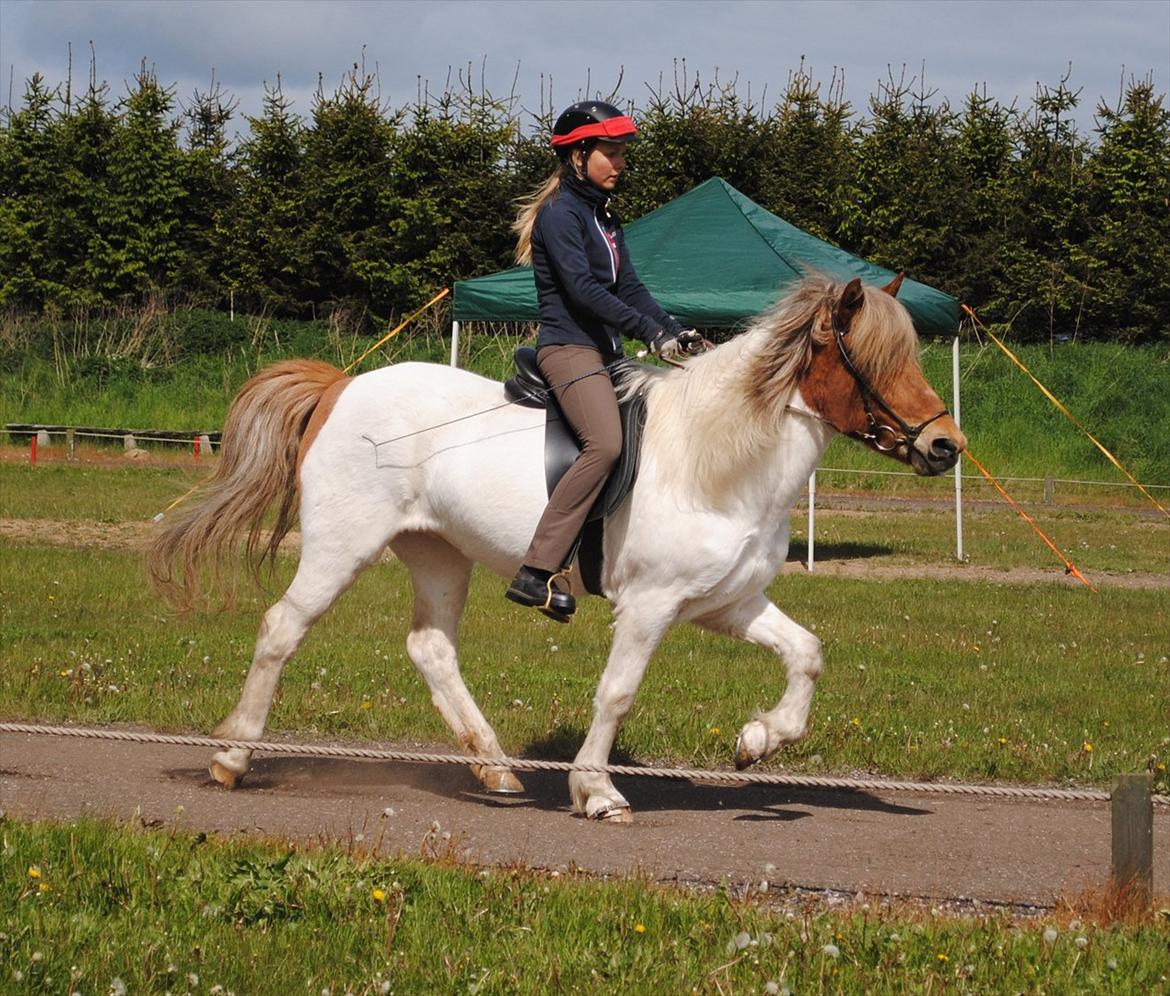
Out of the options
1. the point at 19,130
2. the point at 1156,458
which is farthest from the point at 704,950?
the point at 19,130

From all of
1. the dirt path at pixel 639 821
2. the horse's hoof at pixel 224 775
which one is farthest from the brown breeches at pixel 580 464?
the horse's hoof at pixel 224 775

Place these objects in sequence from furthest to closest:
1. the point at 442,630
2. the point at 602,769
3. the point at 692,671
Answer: the point at 692,671 < the point at 442,630 < the point at 602,769

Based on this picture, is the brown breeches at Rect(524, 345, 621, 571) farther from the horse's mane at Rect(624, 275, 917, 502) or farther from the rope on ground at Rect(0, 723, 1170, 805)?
the rope on ground at Rect(0, 723, 1170, 805)

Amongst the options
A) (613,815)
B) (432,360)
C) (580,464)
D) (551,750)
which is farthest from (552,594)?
(432,360)

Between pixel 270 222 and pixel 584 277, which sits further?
pixel 270 222

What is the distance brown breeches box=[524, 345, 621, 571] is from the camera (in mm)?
6625

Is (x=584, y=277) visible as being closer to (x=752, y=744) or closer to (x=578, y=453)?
(x=578, y=453)

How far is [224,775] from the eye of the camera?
720cm

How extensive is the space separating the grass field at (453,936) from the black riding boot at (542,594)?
4.94 feet

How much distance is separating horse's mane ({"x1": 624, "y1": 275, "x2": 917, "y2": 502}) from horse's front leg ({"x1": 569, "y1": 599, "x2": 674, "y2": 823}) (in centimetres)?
59

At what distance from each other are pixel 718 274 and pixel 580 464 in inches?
383

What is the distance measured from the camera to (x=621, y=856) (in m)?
6.06

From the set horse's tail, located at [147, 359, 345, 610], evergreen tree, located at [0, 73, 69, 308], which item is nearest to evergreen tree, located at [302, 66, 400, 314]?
evergreen tree, located at [0, 73, 69, 308]

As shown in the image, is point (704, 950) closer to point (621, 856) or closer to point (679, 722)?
point (621, 856)
